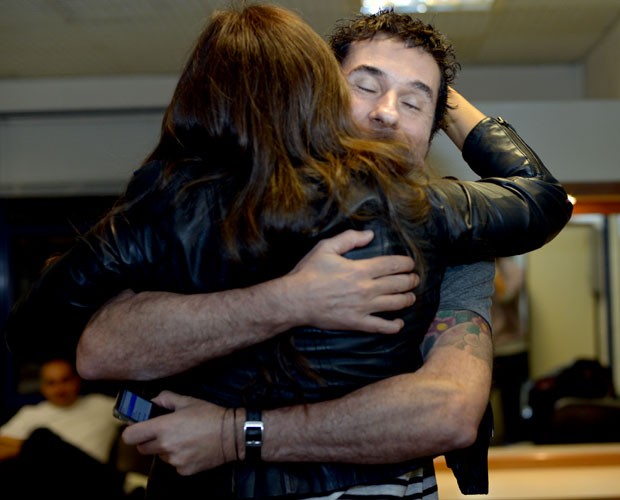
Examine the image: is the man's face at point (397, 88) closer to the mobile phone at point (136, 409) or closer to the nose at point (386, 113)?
the nose at point (386, 113)

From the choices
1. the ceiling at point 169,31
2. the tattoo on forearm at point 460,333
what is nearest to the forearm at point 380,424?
the tattoo on forearm at point 460,333

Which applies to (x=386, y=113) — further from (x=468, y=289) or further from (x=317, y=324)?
(x=317, y=324)

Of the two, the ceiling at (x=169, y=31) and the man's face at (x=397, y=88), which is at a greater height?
the ceiling at (x=169, y=31)

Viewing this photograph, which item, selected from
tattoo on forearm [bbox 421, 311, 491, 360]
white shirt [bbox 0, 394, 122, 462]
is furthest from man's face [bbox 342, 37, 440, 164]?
white shirt [bbox 0, 394, 122, 462]

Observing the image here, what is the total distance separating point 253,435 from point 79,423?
343cm

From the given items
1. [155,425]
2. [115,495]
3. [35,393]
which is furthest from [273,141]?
[35,393]

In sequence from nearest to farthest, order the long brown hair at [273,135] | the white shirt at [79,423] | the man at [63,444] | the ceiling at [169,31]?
the long brown hair at [273,135] → the man at [63,444] → the ceiling at [169,31] → the white shirt at [79,423]

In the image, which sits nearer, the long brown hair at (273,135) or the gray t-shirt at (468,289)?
the long brown hair at (273,135)

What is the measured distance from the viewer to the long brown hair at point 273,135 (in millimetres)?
1059

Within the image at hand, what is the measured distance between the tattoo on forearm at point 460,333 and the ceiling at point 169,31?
268cm

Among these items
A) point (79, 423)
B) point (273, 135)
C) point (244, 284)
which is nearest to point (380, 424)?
point (244, 284)

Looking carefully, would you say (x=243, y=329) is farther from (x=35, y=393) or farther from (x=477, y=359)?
(x=35, y=393)

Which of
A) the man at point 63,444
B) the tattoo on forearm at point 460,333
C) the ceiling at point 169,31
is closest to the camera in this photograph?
the tattoo on forearm at point 460,333

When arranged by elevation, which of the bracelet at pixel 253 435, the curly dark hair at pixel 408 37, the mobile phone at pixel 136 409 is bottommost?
the bracelet at pixel 253 435
